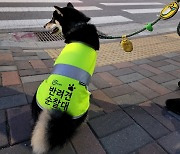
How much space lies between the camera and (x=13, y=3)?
8.93 m

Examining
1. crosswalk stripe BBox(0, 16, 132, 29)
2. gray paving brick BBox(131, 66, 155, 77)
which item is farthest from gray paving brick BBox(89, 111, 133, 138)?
crosswalk stripe BBox(0, 16, 132, 29)

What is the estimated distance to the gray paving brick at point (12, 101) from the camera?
300cm

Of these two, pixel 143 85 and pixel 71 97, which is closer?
pixel 71 97

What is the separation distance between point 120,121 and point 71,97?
101cm

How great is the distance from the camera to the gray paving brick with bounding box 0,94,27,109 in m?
3.00

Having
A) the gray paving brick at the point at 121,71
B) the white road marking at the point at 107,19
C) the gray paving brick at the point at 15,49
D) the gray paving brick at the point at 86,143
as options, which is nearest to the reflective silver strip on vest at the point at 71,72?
the gray paving brick at the point at 86,143

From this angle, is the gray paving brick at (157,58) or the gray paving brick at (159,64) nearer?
the gray paving brick at (159,64)

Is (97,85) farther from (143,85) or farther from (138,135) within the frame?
(138,135)

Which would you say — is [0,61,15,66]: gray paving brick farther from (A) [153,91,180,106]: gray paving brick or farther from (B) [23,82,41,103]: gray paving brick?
(A) [153,91,180,106]: gray paving brick

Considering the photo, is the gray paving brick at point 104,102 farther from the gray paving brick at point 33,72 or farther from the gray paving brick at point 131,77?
the gray paving brick at point 33,72

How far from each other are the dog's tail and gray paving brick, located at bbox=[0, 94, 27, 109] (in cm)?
109

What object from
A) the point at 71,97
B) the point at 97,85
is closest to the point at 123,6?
the point at 97,85

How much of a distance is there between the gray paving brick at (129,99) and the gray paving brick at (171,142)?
2.46 ft

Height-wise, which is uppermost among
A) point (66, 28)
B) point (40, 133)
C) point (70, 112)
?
point (66, 28)
